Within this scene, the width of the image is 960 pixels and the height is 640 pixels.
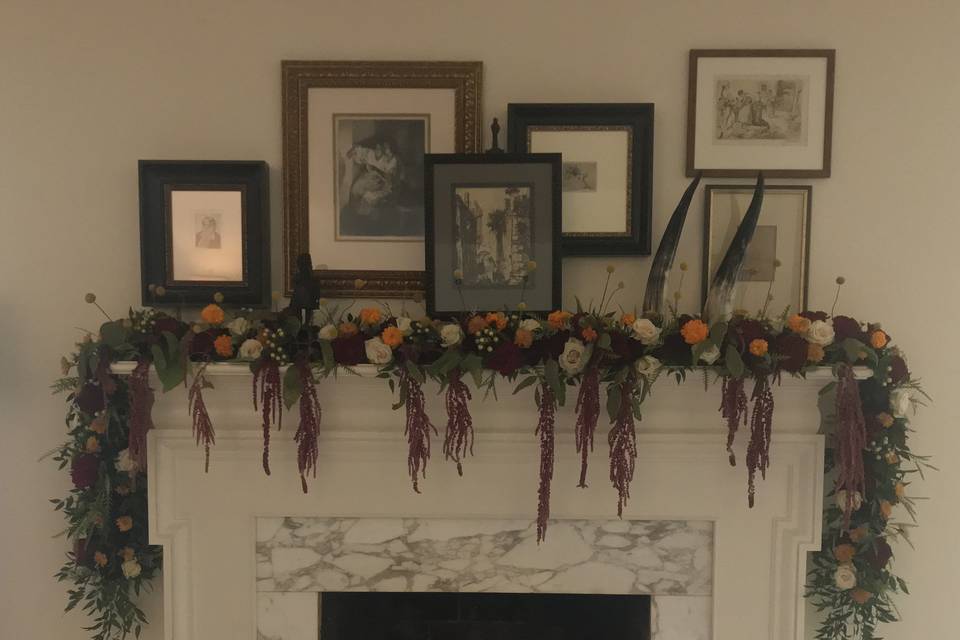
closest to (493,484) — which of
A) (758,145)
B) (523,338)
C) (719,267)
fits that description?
(523,338)

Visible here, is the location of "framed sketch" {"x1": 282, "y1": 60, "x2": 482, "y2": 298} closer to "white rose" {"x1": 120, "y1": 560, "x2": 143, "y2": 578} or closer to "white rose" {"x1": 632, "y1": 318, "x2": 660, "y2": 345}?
"white rose" {"x1": 632, "y1": 318, "x2": 660, "y2": 345}

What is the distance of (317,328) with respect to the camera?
160 centimetres

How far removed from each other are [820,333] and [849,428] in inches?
9.7

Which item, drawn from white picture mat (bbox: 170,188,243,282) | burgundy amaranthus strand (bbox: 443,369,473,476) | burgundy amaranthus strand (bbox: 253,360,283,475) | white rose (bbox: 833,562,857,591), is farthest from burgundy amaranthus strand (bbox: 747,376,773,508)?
white picture mat (bbox: 170,188,243,282)

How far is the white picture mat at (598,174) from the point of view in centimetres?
171

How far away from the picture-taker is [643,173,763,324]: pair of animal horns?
1597mm

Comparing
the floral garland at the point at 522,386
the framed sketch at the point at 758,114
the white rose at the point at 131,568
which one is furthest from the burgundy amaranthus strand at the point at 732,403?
the white rose at the point at 131,568

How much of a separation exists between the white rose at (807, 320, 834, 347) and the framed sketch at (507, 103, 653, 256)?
0.45 metres

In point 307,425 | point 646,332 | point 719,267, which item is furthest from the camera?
point 719,267

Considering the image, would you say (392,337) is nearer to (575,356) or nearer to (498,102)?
(575,356)

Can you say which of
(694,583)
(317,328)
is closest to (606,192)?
(317,328)

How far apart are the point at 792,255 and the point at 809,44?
56 cm

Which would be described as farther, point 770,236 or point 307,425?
point 770,236

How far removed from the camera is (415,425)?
1.54m
